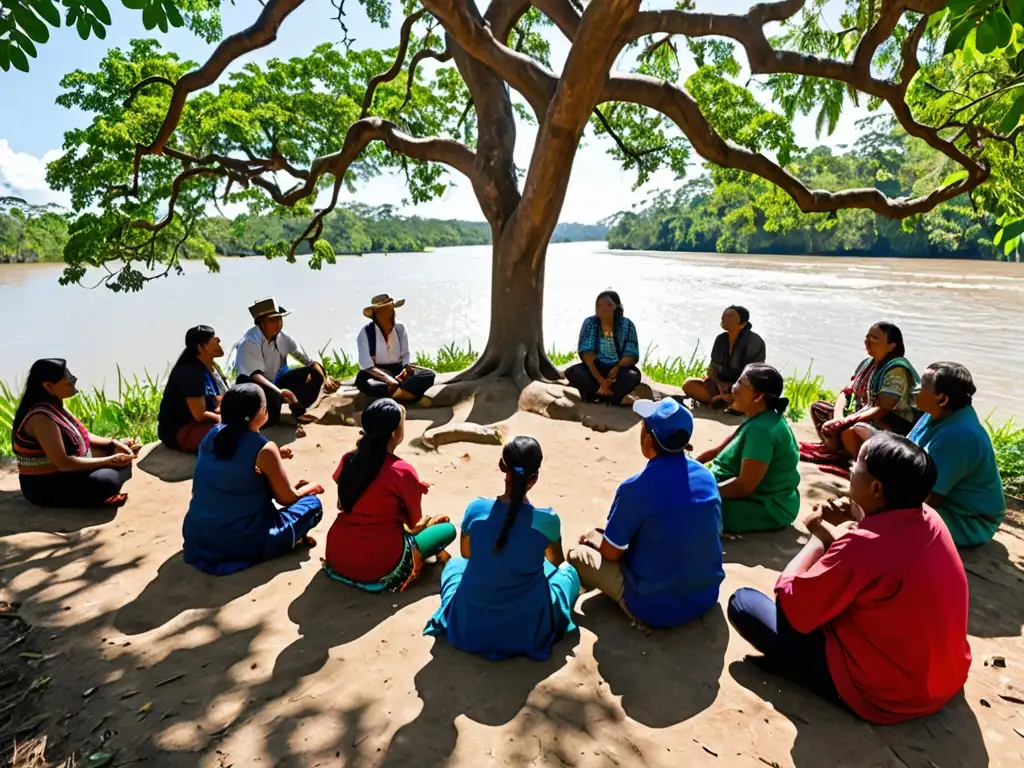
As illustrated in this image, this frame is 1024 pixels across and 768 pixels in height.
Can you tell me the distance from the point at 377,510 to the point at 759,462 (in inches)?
80.7

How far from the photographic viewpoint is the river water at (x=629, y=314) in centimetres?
1156

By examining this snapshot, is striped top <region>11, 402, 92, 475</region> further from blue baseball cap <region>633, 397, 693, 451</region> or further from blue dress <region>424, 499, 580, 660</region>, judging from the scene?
blue baseball cap <region>633, 397, 693, 451</region>

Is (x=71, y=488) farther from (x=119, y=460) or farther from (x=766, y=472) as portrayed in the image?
(x=766, y=472)

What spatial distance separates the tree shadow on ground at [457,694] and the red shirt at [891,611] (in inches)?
40.3

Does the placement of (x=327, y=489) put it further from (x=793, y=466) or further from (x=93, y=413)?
(x=93, y=413)

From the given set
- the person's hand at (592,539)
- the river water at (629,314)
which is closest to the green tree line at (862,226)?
the river water at (629,314)

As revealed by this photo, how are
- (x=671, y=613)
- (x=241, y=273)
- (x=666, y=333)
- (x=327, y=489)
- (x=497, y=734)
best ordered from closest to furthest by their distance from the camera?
(x=497, y=734), (x=671, y=613), (x=327, y=489), (x=666, y=333), (x=241, y=273)

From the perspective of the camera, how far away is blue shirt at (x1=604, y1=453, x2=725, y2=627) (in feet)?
8.25

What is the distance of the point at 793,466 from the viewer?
339 cm

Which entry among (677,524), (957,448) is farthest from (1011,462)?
(677,524)

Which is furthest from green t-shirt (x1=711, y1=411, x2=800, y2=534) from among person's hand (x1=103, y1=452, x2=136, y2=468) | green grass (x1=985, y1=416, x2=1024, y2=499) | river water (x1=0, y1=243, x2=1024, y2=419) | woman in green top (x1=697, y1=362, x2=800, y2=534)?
river water (x1=0, y1=243, x2=1024, y2=419)

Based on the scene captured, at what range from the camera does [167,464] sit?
16.0 feet

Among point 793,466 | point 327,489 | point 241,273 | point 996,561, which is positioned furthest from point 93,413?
point 241,273

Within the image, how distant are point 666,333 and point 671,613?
1246cm
